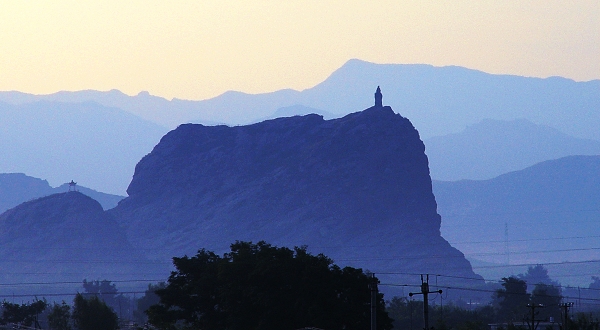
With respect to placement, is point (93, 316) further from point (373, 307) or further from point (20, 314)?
point (373, 307)

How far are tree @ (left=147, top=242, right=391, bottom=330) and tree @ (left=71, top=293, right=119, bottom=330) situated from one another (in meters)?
26.3

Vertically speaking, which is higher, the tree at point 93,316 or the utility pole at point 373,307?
the tree at point 93,316

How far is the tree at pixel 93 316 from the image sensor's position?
147m

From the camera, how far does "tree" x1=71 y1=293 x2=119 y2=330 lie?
147 m

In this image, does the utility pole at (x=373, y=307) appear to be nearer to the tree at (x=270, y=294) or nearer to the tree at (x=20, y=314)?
the tree at (x=270, y=294)

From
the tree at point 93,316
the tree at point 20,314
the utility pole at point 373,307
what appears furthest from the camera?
the tree at point 20,314

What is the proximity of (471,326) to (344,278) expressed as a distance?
41.2 m

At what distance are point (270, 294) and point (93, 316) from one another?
45867mm

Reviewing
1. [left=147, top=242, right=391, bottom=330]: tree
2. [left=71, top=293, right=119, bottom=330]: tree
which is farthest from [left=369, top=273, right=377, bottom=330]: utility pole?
[left=71, top=293, right=119, bottom=330]: tree

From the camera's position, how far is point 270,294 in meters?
110

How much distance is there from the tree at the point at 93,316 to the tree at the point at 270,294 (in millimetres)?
26344

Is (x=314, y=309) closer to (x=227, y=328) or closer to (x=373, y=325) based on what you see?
(x=227, y=328)

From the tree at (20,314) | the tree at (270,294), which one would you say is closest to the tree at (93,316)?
the tree at (20,314)

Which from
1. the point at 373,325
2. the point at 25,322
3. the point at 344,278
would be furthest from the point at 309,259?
the point at 25,322
